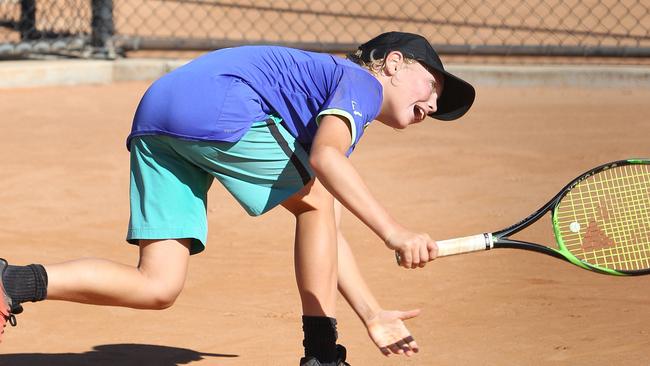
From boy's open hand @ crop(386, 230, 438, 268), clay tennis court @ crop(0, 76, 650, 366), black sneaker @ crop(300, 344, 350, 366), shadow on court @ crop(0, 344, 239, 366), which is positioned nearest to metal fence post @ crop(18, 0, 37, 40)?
clay tennis court @ crop(0, 76, 650, 366)

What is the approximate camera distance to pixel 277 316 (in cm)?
400

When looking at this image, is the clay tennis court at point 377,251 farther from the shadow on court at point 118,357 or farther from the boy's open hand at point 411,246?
the boy's open hand at point 411,246

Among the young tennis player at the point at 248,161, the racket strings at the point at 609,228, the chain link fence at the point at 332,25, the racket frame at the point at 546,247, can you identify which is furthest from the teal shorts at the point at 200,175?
the chain link fence at the point at 332,25

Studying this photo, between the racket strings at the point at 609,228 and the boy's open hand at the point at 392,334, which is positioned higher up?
the racket strings at the point at 609,228

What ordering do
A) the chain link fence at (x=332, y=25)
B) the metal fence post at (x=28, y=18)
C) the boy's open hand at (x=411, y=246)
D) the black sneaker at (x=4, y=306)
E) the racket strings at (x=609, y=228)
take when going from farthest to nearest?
the metal fence post at (x=28, y=18) → the chain link fence at (x=332, y=25) → the racket strings at (x=609, y=228) → the black sneaker at (x=4, y=306) → the boy's open hand at (x=411, y=246)

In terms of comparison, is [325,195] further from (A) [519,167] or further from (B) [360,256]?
(A) [519,167]

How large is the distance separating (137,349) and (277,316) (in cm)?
52

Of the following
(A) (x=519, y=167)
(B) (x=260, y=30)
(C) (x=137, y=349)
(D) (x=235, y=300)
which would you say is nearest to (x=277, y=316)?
(D) (x=235, y=300)

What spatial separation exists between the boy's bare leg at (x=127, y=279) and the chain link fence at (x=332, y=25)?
5.07m

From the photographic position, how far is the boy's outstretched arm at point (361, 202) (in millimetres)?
2859

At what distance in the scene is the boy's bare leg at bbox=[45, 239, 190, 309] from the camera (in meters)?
3.15

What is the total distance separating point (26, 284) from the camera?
311 cm

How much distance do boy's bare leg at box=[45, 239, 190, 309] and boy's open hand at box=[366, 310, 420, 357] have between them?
21.7 inches

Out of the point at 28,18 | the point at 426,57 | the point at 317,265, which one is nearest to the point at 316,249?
the point at 317,265
